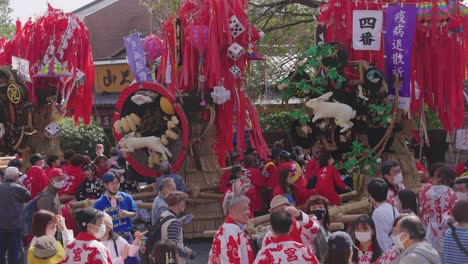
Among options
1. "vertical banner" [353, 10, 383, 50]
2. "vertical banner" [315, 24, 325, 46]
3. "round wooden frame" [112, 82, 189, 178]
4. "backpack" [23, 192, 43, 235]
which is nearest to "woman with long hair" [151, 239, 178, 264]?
Answer: "backpack" [23, 192, 43, 235]

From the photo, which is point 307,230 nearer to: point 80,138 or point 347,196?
point 347,196

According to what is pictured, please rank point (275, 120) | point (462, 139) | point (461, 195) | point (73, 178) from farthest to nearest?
point (275, 120), point (462, 139), point (73, 178), point (461, 195)

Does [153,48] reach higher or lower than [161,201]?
higher

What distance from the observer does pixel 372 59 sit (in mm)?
10430

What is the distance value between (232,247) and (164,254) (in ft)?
2.16

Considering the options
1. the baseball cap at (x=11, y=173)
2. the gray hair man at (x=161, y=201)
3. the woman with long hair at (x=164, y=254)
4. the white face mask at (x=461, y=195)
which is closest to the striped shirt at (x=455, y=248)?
the white face mask at (x=461, y=195)

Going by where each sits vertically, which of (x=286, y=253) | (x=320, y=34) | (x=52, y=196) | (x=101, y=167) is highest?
(x=320, y=34)

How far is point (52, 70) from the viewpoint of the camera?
1402 cm

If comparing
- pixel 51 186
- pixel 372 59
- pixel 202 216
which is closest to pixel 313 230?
pixel 51 186

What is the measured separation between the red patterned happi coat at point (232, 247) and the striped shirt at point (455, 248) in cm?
154

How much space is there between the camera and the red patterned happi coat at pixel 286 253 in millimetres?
5227

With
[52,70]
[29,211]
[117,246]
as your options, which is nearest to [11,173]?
[29,211]

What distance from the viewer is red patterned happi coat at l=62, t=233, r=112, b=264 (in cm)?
578

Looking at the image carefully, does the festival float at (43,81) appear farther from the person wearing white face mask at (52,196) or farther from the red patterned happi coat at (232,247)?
the red patterned happi coat at (232,247)
